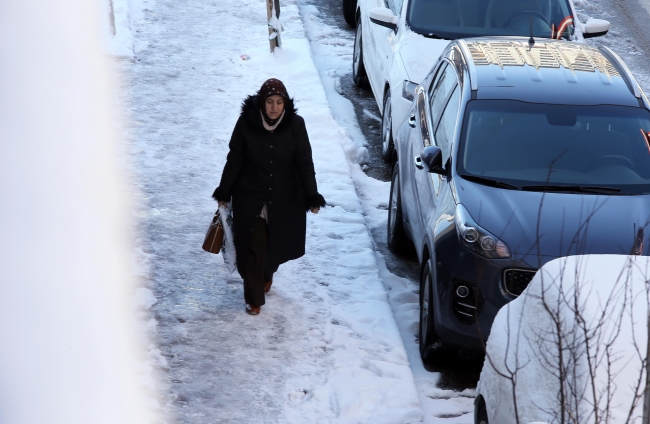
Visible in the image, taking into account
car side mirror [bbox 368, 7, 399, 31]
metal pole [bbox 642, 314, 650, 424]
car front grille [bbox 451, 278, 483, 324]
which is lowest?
car front grille [bbox 451, 278, 483, 324]

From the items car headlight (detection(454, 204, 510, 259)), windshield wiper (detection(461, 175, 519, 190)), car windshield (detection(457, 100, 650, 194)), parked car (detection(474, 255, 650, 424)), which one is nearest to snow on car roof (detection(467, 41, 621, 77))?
car windshield (detection(457, 100, 650, 194))

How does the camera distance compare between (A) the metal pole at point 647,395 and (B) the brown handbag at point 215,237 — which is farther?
(B) the brown handbag at point 215,237

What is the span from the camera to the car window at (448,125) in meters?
6.65

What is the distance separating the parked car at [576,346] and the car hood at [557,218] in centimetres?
125

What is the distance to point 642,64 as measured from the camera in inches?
515

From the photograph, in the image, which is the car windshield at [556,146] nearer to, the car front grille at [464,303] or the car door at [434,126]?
the car door at [434,126]

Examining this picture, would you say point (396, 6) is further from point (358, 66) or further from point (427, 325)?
point (427, 325)

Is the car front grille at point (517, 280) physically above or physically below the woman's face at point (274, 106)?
below

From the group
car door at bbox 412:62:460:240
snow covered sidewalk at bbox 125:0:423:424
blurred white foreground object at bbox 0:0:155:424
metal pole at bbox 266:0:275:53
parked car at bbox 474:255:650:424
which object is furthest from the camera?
metal pole at bbox 266:0:275:53

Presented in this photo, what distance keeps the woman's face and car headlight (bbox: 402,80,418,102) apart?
8.54 feet

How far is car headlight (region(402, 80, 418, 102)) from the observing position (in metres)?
8.81

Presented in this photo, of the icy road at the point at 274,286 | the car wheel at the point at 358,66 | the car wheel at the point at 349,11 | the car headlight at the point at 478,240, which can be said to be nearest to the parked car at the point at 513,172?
the car headlight at the point at 478,240

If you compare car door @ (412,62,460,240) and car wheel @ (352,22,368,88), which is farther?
car wheel @ (352,22,368,88)

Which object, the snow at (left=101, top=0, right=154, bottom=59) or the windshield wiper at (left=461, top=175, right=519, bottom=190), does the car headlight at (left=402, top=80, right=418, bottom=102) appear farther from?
the snow at (left=101, top=0, right=154, bottom=59)
